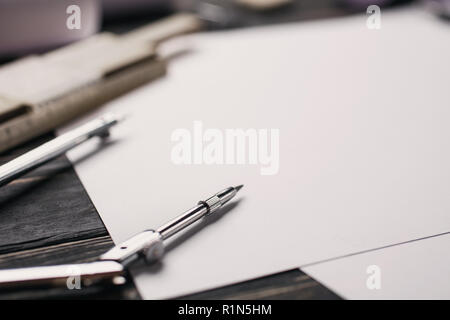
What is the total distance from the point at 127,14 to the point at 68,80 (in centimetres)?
30

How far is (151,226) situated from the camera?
12.9 inches

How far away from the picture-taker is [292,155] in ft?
1.33

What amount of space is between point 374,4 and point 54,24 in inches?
18.7

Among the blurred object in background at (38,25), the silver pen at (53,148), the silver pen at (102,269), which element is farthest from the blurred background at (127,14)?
the silver pen at (102,269)

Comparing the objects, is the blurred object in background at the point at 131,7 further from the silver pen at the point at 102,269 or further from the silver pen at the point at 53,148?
the silver pen at the point at 102,269

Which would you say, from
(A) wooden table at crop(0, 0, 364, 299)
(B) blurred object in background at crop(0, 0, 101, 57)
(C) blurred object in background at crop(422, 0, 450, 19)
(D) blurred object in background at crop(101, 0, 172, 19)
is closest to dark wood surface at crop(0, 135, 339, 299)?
(A) wooden table at crop(0, 0, 364, 299)

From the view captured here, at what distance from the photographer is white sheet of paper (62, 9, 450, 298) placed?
311 mm

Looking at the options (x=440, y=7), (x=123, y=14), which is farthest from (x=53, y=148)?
(x=440, y=7)

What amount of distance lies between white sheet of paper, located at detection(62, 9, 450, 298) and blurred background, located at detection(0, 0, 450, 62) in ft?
0.34

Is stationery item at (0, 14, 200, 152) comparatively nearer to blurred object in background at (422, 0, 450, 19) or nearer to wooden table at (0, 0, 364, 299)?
wooden table at (0, 0, 364, 299)

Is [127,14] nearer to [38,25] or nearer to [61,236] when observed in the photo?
[38,25]

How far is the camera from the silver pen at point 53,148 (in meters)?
0.35

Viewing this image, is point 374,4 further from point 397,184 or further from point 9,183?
point 9,183

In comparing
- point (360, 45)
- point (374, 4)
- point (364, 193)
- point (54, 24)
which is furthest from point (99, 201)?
point (374, 4)
